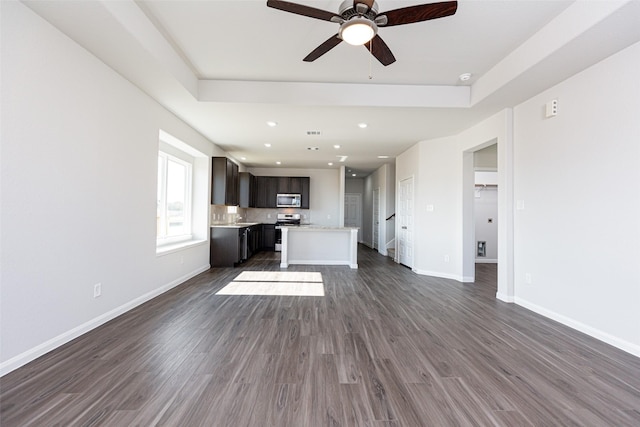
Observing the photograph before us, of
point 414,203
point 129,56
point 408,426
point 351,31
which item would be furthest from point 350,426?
point 414,203

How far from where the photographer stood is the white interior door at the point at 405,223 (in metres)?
6.12

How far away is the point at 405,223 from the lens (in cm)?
643

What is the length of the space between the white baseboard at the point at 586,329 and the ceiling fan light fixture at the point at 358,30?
3.34 metres

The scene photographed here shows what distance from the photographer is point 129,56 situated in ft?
8.77

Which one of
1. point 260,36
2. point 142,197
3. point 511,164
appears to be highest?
point 260,36

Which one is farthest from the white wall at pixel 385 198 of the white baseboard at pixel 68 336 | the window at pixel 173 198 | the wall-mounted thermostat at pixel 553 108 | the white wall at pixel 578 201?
the white baseboard at pixel 68 336

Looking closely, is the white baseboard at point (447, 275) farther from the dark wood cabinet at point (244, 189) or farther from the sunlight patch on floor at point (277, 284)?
the dark wood cabinet at point (244, 189)

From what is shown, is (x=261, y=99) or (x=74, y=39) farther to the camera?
(x=261, y=99)

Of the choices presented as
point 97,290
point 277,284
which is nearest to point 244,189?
point 277,284

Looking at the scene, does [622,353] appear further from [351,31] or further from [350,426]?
[351,31]

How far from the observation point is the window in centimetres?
470

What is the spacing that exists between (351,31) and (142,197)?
10.0 feet

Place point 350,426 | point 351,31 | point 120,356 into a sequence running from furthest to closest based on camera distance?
point 120,356 < point 351,31 < point 350,426

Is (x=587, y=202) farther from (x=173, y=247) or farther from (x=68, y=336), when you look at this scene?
(x=173, y=247)
